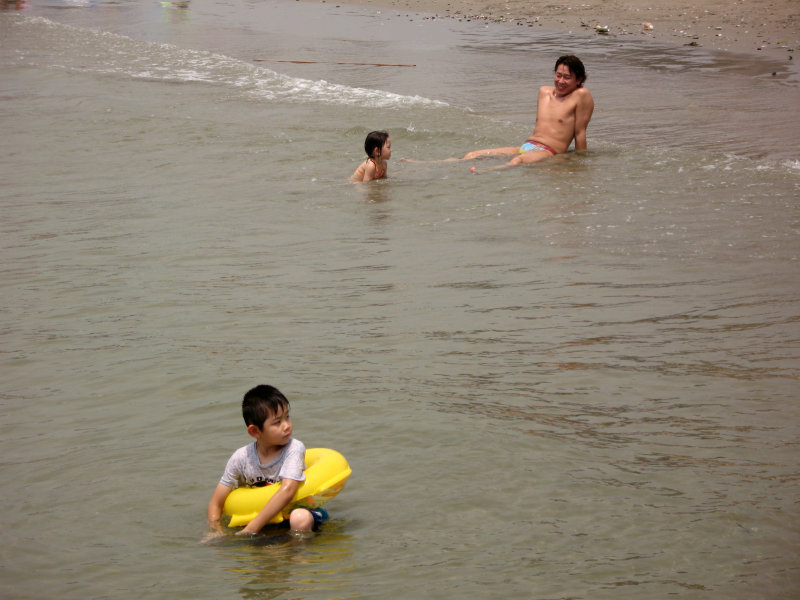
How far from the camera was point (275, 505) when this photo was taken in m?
3.90

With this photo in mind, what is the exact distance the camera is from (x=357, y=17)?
946 inches

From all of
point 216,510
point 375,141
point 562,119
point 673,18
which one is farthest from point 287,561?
point 673,18

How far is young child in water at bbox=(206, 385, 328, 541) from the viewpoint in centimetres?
390

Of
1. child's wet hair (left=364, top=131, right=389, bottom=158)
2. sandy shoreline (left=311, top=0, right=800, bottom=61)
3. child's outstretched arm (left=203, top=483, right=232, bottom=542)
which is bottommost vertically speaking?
child's outstretched arm (left=203, top=483, right=232, bottom=542)

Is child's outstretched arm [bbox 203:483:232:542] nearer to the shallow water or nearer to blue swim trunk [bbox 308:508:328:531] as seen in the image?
the shallow water

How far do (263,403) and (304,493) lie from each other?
0.38 m

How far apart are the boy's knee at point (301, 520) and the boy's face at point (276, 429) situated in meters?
0.28

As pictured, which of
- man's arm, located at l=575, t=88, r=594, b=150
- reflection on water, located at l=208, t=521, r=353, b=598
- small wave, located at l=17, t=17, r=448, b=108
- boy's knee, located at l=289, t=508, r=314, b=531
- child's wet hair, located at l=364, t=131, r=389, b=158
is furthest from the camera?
small wave, located at l=17, t=17, r=448, b=108

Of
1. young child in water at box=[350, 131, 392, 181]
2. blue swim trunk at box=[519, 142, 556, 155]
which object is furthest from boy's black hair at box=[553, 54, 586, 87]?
young child in water at box=[350, 131, 392, 181]

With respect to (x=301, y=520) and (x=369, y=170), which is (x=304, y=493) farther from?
(x=369, y=170)

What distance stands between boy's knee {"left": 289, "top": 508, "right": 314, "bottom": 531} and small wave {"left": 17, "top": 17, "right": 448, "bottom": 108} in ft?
34.2

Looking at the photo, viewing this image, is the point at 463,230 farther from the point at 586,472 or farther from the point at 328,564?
the point at 328,564

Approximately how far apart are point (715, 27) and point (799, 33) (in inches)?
69.9

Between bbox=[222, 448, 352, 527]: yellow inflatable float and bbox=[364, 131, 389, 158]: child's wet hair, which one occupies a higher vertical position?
bbox=[364, 131, 389, 158]: child's wet hair
